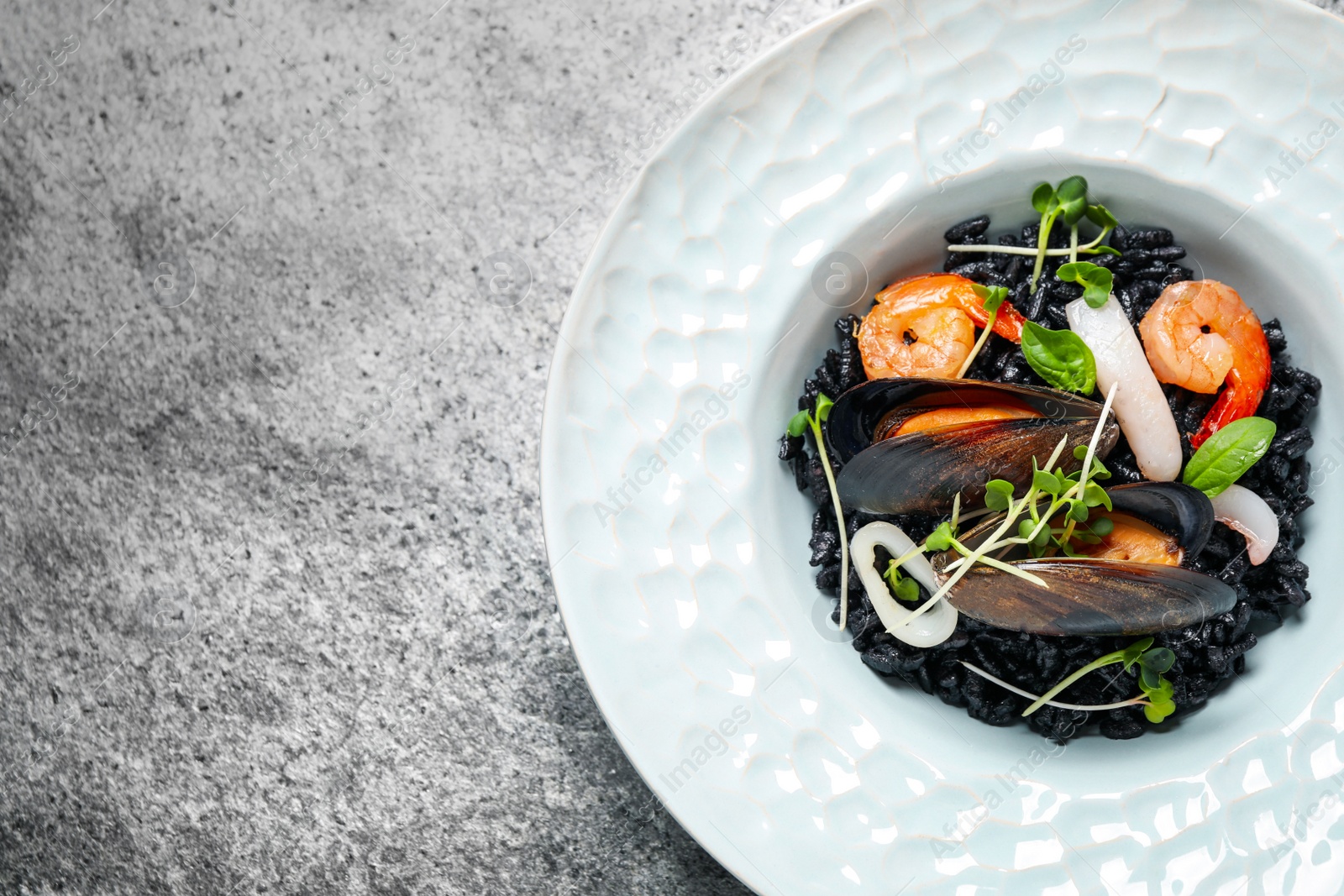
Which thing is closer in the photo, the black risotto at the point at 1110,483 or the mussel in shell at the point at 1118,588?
the mussel in shell at the point at 1118,588

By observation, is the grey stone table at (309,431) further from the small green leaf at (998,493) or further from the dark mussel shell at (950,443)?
the small green leaf at (998,493)

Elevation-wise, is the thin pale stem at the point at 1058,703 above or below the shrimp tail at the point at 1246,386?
below

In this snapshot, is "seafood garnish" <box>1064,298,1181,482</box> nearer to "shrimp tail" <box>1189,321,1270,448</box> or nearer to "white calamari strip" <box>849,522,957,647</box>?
"shrimp tail" <box>1189,321,1270,448</box>

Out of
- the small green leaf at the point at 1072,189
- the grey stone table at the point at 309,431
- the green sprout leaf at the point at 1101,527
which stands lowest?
the grey stone table at the point at 309,431

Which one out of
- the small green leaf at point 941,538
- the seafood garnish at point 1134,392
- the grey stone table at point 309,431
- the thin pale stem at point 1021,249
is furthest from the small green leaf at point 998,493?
the grey stone table at point 309,431

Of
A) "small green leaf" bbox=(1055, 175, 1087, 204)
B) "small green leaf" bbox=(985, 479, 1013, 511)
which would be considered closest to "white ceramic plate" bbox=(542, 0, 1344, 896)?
"small green leaf" bbox=(1055, 175, 1087, 204)

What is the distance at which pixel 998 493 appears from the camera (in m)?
1.93

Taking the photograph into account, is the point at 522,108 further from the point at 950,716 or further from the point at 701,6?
the point at 950,716

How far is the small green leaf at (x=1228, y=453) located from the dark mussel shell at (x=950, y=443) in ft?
0.64

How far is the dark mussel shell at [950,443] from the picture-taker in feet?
6.35

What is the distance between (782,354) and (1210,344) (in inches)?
38.4

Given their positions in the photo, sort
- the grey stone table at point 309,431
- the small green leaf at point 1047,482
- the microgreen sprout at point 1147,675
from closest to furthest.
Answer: the small green leaf at point 1047,482
the microgreen sprout at point 1147,675
the grey stone table at point 309,431

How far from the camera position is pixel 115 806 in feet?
8.82

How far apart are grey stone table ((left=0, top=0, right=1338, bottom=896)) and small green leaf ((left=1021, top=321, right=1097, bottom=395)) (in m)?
1.18
